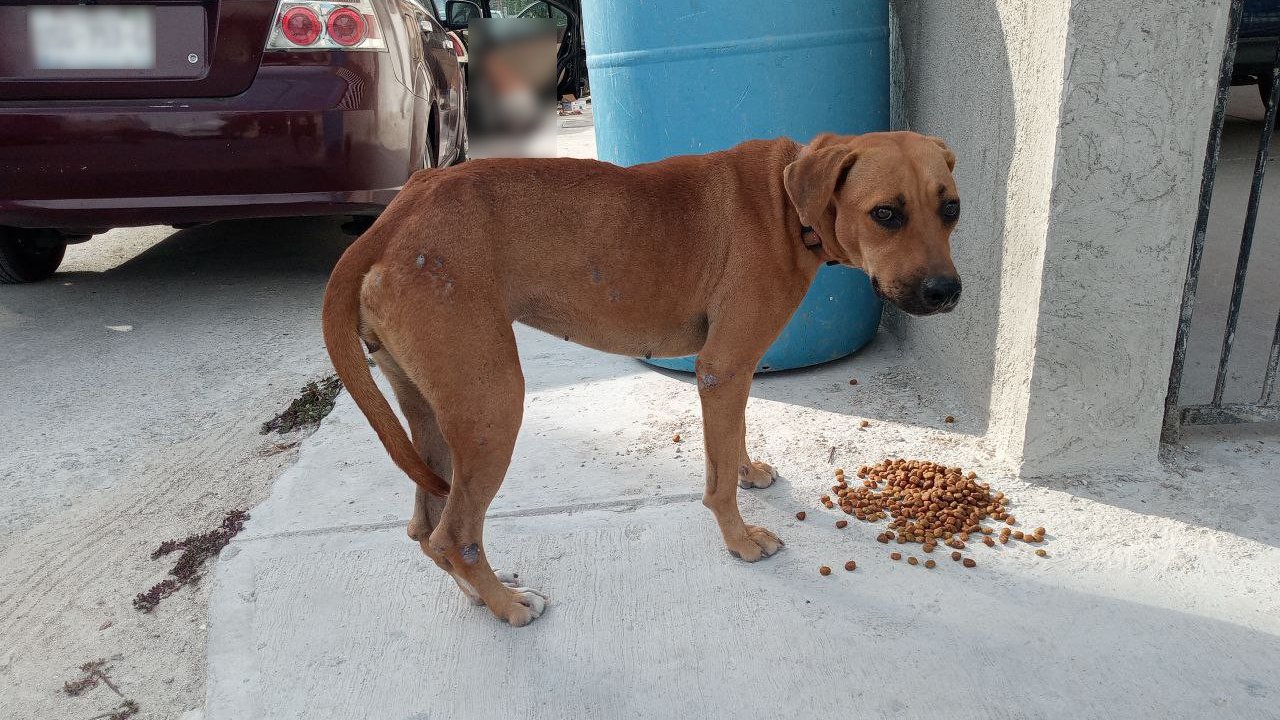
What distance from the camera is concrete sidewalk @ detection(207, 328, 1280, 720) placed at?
6.84ft

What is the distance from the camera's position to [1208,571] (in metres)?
2.44

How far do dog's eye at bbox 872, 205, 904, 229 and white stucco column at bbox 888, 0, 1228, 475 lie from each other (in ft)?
2.49

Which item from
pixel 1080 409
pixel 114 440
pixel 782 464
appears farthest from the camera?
pixel 114 440

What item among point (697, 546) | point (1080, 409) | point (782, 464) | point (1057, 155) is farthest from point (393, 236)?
point (1080, 409)

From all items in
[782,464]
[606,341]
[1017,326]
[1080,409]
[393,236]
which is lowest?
[782,464]

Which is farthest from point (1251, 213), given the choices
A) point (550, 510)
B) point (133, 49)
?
point (133, 49)

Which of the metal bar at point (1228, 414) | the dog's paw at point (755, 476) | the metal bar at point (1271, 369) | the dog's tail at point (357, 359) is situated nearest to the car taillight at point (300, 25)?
the dog's tail at point (357, 359)

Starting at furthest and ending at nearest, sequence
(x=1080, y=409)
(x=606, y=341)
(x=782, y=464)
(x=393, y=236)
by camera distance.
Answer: (x=782, y=464)
(x=1080, y=409)
(x=606, y=341)
(x=393, y=236)

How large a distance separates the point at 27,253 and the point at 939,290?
5349 millimetres

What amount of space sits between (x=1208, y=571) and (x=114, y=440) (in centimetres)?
385

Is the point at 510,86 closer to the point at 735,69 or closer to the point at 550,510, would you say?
the point at 735,69

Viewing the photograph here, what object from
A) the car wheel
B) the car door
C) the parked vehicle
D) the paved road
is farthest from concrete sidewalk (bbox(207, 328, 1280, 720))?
the parked vehicle

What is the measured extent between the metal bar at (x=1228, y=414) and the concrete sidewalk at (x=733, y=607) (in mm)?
101

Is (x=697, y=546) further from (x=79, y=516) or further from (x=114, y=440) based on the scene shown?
(x=114, y=440)
